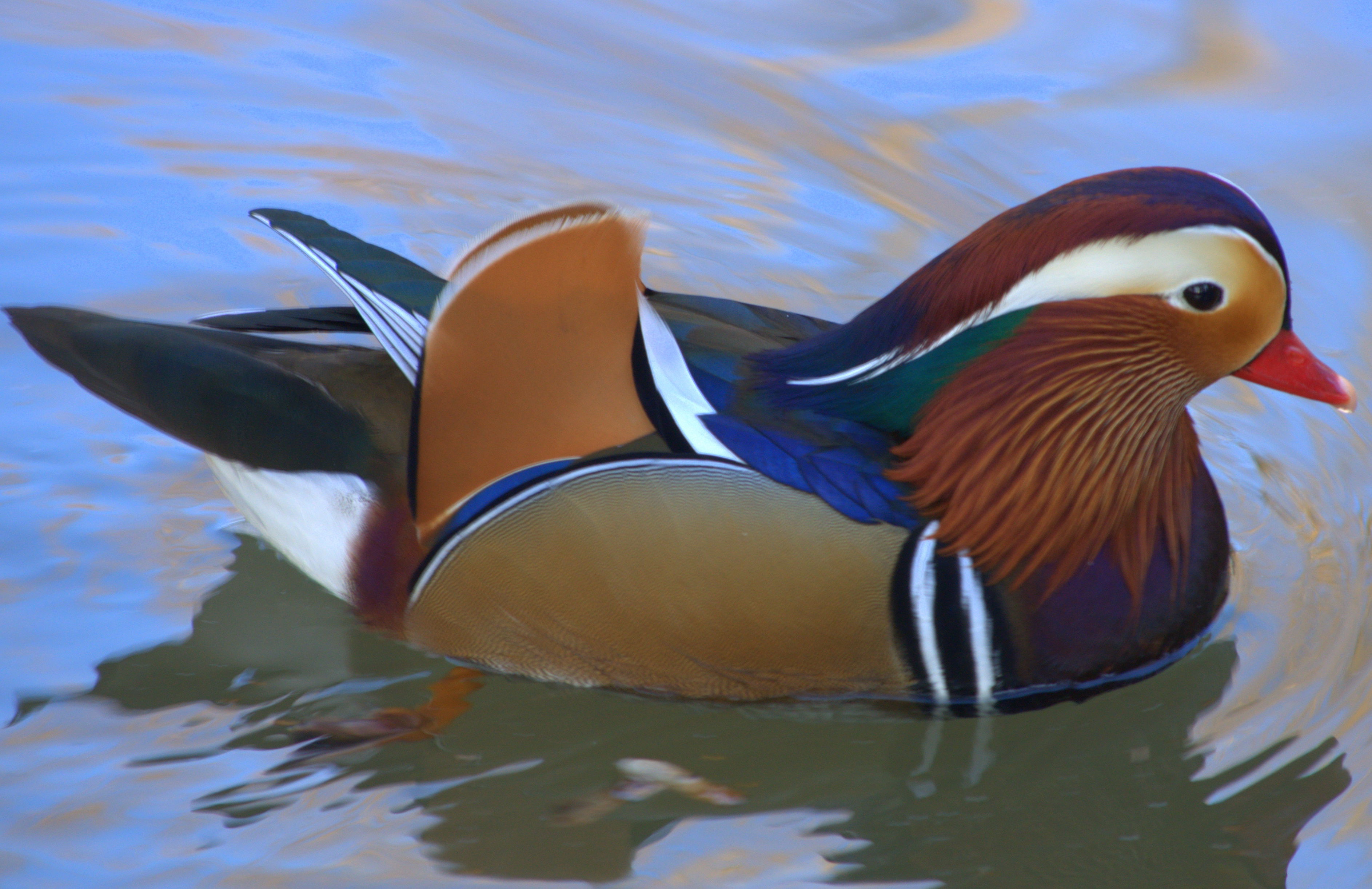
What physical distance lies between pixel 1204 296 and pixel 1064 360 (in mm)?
259

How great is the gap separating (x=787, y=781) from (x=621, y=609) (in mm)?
494

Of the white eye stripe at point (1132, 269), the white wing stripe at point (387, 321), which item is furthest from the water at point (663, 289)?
the white eye stripe at point (1132, 269)

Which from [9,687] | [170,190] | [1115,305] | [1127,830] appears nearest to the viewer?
[1115,305]

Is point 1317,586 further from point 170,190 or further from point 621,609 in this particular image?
point 170,190

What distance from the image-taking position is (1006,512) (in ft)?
9.06

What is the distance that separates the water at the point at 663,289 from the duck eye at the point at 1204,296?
871 millimetres

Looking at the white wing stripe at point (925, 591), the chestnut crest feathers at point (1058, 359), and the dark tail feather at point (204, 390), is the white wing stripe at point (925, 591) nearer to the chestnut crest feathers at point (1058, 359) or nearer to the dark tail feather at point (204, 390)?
the chestnut crest feathers at point (1058, 359)

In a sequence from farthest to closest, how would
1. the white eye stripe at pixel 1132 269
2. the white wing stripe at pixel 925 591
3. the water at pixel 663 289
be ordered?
1. the water at pixel 663 289
2. the white wing stripe at pixel 925 591
3. the white eye stripe at pixel 1132 269

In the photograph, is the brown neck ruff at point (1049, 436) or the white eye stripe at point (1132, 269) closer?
the white eye stripe at point (1132, 269)

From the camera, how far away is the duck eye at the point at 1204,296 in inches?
104

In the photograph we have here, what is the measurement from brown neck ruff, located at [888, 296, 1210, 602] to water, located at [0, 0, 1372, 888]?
408mm

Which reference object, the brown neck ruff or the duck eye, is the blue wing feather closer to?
the brown neck ruff

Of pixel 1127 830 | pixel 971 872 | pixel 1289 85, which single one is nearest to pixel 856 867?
pixel 971 872

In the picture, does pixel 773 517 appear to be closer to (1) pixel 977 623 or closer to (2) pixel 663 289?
(1) pixel 977 623
